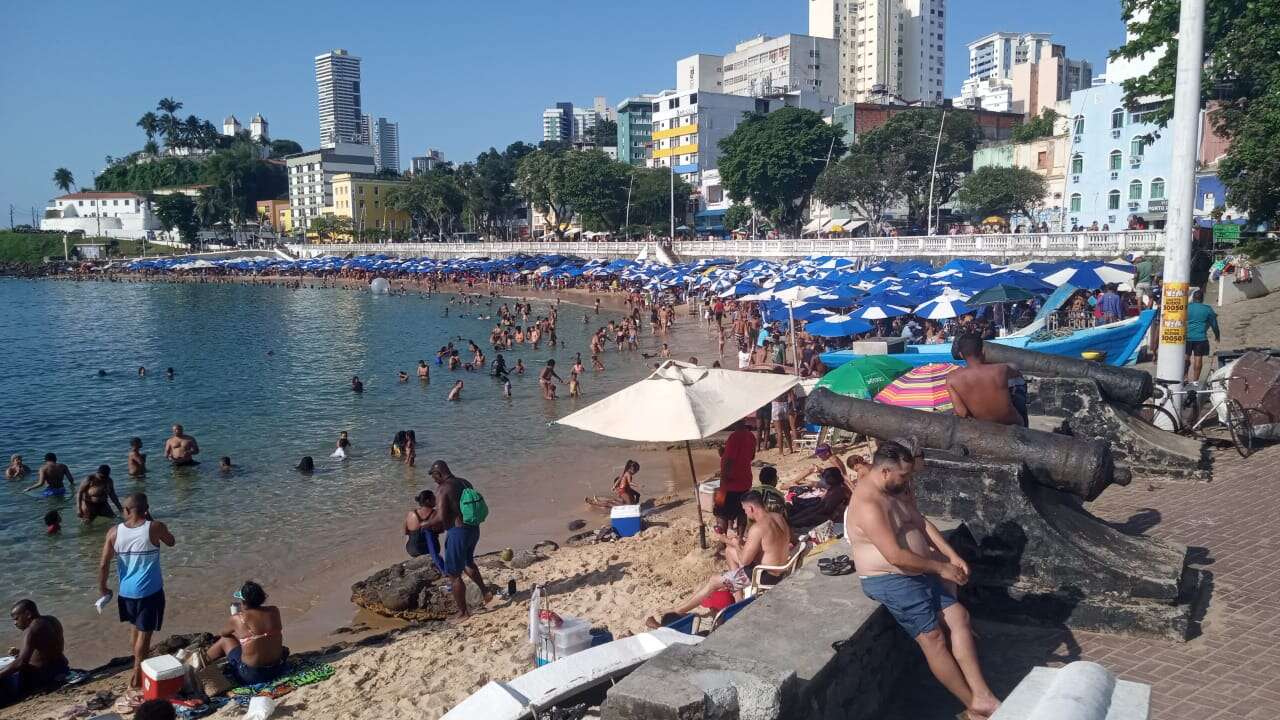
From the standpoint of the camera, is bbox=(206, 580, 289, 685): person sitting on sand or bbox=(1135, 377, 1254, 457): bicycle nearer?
bbox=(206, 580, 289, 685): person sitting on sand

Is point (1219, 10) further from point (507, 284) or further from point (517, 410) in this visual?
point (507, 284)

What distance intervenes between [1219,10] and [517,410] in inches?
667

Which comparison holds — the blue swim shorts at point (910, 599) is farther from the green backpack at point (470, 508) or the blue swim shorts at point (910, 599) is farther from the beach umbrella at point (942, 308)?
the beach umbrella at point (942, 308)

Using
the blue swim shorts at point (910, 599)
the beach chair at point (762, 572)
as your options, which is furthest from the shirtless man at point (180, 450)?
the blue swim shorts at point (910, 599)

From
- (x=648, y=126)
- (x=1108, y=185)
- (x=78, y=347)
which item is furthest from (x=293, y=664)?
(x=648, y=126)

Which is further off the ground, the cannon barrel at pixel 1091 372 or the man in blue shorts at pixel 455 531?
the cannon barrel at pixel 1091 372

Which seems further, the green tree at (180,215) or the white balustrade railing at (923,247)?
the green tree at (180,215)

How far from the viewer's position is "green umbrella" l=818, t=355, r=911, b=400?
1105 centimetres

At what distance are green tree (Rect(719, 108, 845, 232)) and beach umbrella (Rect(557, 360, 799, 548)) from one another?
49.7 metres

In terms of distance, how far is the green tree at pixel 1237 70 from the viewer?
1731cm

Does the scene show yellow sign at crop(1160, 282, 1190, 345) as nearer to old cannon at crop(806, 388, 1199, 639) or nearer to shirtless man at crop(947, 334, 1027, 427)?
shirtless man at crop(947, 334, 1027, 427)

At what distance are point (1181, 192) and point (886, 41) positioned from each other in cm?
11250

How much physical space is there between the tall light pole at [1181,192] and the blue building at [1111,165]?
34353 millimetres

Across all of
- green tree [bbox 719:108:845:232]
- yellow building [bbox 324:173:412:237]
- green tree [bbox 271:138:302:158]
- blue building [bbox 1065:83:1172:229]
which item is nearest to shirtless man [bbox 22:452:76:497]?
blue building [bbox 1065:83:1172:229]
